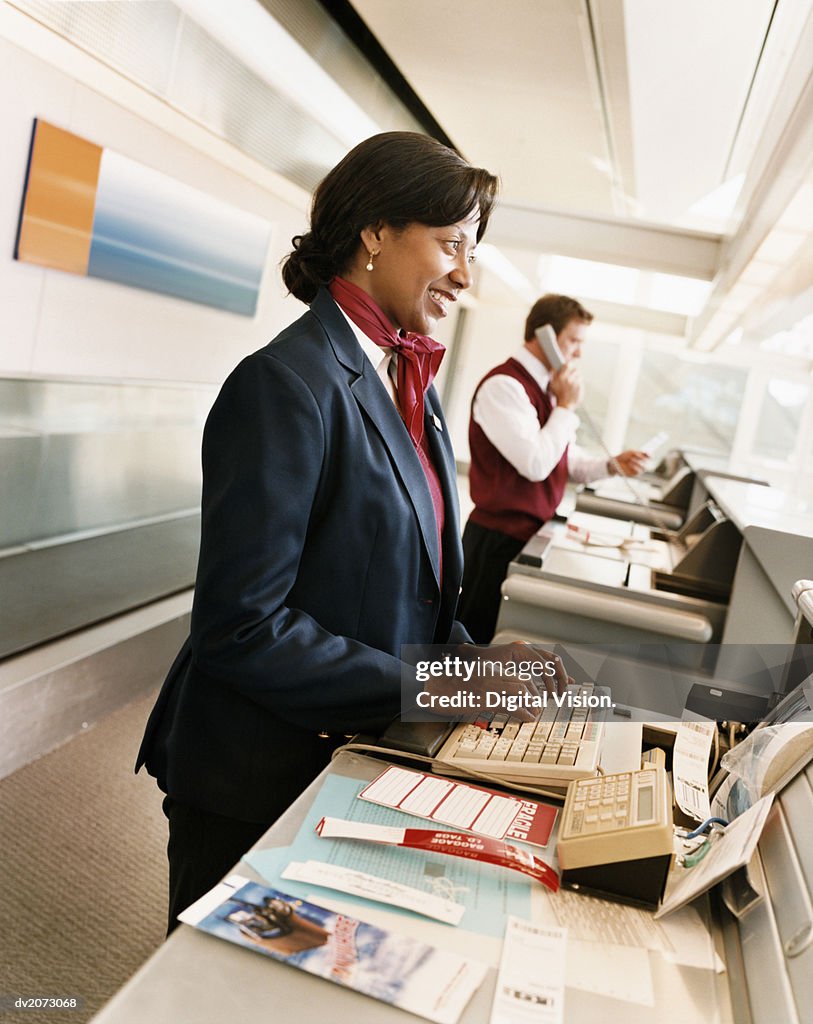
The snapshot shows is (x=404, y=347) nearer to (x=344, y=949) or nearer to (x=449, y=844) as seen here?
(x=449, y=844)

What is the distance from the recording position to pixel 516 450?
10.9ft

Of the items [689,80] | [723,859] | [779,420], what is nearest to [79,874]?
[723,859]

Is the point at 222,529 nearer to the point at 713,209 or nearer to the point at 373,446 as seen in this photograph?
the point at 373,446

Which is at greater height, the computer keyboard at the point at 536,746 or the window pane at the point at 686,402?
the window pane at the point at 686,402

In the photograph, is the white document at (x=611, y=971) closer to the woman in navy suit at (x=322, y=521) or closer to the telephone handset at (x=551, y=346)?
the woman in navy suit at (x=322, y=521)

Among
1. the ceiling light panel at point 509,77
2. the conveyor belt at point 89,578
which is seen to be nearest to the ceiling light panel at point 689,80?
the ceiling light panel at point 509,77

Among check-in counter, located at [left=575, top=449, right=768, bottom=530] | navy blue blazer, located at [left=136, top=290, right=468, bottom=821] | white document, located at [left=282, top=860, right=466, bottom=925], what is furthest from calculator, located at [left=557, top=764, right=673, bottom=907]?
check-in counter, located at [left=575, top=449, right=768, bottom=530]

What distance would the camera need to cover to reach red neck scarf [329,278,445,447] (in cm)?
144

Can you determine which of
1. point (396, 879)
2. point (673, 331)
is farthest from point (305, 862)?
point (673, 331)

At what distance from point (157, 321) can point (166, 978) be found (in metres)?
3.36

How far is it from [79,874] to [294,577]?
1801 mm

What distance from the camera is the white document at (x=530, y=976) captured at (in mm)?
838

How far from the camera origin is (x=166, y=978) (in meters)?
0.82

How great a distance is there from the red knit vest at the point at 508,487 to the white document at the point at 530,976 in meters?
2.57
